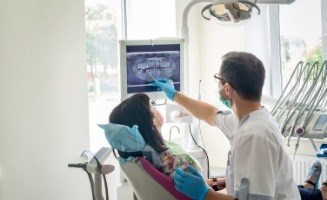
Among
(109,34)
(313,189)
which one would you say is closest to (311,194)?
(313,189)

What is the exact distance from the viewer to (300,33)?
3387 millimetres

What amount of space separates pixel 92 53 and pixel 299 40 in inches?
67.5

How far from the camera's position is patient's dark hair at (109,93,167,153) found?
6.17 feet

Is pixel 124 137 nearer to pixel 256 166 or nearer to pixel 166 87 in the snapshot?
pixel 256 166

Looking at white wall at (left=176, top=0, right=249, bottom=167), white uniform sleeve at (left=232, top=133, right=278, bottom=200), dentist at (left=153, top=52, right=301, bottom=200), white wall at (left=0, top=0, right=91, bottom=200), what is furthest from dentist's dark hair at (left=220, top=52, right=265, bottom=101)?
white wall at (left=176, top=0, right=249, bottom=167)

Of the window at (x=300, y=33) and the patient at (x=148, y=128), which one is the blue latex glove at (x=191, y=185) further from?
the window at (x=300, y=33)

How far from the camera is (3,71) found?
78.7 inches

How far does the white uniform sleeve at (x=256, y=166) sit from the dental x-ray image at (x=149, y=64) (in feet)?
3.12

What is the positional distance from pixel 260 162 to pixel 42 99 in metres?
1.27

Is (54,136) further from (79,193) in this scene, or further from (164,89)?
(164,89)

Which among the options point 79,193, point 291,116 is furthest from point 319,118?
point 79,193

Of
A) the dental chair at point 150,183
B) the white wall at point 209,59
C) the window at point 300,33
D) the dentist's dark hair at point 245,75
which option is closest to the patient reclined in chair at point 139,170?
the dental chair at point 150,183

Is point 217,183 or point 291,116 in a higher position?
point 291,116

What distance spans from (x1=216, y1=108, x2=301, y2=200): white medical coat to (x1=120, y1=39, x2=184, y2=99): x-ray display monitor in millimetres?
829
